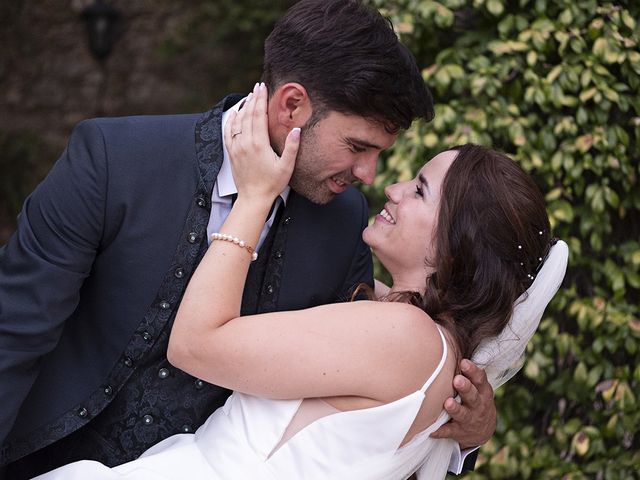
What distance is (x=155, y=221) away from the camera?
7.39 ft

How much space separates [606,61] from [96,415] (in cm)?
216

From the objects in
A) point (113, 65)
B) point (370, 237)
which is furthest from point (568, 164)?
point (113, 65)

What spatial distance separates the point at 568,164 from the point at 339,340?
5.01ft

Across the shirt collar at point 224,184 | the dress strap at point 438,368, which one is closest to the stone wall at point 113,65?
the shirt collar at point 224,184

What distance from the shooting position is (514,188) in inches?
94.3

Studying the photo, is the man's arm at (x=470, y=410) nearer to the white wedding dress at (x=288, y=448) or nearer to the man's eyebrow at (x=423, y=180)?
the white wedding dress at (x=288, y=448)

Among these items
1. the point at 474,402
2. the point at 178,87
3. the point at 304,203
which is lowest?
the point at 178,87

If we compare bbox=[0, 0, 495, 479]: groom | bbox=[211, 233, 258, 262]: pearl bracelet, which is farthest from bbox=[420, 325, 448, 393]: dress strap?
bbox=[211, 233, 258, 262]: pearl bracelet

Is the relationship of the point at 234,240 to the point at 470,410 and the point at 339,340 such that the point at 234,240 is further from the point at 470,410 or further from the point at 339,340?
the point at 470,410

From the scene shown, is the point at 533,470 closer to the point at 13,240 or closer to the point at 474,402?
the point at 474,402

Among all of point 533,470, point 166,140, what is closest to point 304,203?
point 166,140

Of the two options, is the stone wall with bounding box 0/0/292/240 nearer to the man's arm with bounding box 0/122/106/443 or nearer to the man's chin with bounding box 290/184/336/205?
the man's chin with bounding box 290/184/336/205

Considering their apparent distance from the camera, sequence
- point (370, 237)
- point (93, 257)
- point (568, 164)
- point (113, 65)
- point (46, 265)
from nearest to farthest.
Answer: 1. point (46, 265)
2. point (93, 257)
3. point (370, 237)
4. point (568, 164)
5. point (113, 65)

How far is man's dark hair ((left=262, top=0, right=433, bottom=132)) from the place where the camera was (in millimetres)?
2232
